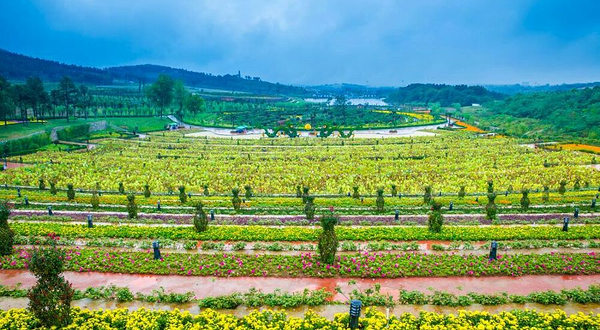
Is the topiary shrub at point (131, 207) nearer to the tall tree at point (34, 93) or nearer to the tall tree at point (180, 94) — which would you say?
the tall tree at point (34, 93)

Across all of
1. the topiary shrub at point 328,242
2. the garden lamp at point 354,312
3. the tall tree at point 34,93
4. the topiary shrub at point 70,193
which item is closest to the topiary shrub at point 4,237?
the topiary shrub at point 70,193

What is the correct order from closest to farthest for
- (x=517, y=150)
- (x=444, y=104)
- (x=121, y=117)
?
(x=517, y=150) < (x=121, y=117) < (x=444, y=104)

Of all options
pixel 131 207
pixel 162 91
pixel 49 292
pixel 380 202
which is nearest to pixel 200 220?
pixel 131 207

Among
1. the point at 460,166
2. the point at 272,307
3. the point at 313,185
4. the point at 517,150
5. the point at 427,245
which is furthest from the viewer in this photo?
the point at 517,150

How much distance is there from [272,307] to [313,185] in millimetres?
18345

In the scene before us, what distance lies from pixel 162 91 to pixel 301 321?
88145 millimetres

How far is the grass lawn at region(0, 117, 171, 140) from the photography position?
51.8 metres

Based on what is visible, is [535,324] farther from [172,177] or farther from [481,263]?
[172,177]

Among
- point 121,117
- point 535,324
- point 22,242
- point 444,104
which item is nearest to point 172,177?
point 22,242

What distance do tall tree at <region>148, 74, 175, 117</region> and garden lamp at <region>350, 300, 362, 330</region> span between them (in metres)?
88.2

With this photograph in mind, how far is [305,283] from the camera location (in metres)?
12.7

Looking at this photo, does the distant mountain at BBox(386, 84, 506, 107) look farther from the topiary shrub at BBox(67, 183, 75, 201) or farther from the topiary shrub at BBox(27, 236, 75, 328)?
the topiary shrub at BBox(27, 236, 75, 328)

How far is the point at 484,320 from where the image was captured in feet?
32.6

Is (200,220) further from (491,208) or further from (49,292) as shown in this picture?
(491,208)
